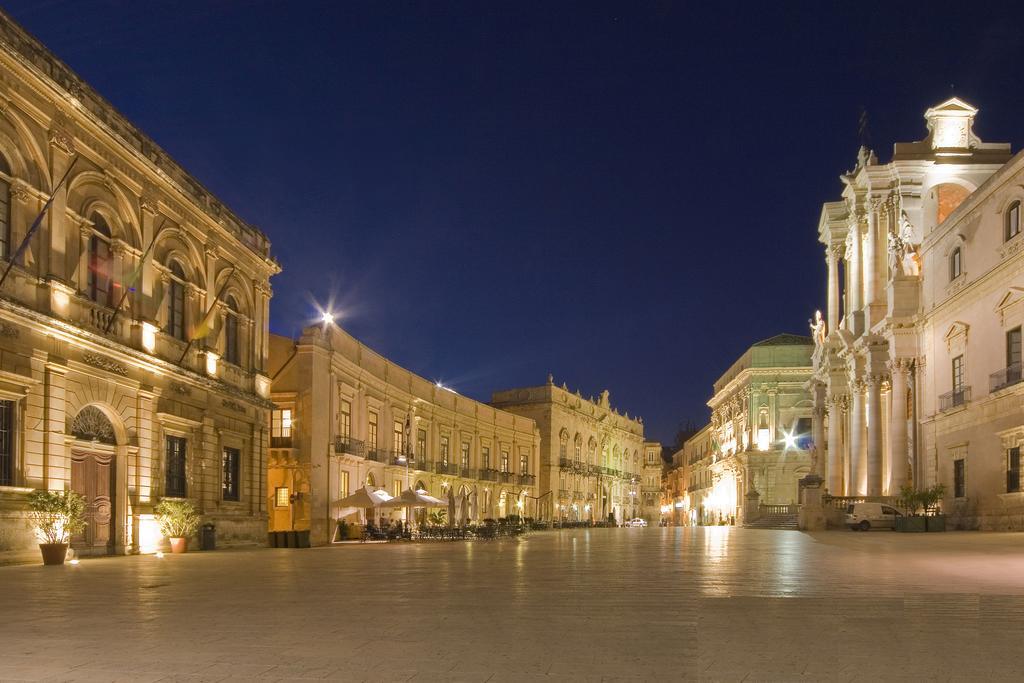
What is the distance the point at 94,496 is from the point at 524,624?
1824 cm

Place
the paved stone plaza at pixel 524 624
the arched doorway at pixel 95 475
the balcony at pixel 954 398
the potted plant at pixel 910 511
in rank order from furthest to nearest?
the potted plant at pixel 910 511
the balcony at pixel 954 398
the arched doorway at pixel 95 475
the paved stone plaza at pixel 524 624

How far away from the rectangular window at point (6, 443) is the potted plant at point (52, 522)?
2.11 ft

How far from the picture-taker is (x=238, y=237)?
3369 cm

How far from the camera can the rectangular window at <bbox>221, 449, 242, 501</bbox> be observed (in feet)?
105

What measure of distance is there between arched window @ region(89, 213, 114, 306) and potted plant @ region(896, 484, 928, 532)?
28.6m

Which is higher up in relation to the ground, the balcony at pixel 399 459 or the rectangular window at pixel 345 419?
the rectangular window at pixel 345 419

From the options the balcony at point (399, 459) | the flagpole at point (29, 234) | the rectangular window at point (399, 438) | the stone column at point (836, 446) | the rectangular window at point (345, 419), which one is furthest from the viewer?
the stone column at point (836, 446)

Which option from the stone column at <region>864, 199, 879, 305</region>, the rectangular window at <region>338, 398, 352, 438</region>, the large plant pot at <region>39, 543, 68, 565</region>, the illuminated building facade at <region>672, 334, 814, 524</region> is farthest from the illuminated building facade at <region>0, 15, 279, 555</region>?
the illuminated building facade at <region>672, 334, 814, 524</region>

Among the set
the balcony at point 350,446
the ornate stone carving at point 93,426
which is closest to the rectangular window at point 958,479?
the balcony at point 350,446

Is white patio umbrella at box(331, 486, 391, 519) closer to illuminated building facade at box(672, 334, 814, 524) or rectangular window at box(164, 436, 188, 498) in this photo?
rectangular window at box(164, 436, 188, 498)

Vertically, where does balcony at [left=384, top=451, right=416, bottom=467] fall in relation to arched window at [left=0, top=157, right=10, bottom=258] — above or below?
below

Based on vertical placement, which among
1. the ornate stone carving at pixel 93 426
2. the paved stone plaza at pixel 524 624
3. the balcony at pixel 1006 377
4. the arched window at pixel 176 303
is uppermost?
the arched window at pixel 176 303

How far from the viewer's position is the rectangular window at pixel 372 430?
4516 cm

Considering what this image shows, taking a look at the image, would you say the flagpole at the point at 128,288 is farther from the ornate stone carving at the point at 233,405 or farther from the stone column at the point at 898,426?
the stone column at the point at 898,426
